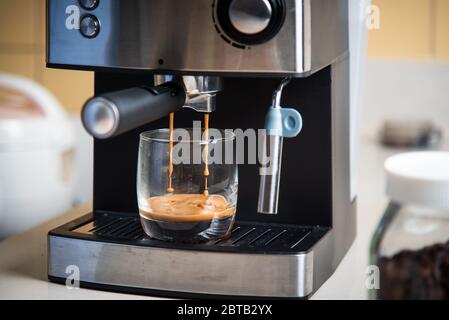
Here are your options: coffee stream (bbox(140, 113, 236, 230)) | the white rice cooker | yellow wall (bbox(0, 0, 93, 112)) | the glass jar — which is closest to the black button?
coffee stream (bbox(140, 113, 236, 230))

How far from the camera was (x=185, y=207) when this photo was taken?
2.22 ft

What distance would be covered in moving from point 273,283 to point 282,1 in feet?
0.71

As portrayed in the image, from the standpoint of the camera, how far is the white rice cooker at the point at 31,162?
113cm

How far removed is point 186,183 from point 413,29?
902 millimetres

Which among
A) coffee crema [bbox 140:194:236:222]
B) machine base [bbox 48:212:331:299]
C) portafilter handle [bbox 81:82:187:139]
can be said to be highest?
portafilter handle [bbox 81:82:187:139]

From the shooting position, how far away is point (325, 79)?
716 mm

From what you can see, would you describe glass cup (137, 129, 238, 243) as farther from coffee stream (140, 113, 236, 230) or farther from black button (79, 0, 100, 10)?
black button (79, 0, 100, 10)

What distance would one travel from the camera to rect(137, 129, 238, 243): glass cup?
2.19 feet

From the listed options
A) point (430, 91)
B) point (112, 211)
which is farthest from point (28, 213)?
point (430, 91)

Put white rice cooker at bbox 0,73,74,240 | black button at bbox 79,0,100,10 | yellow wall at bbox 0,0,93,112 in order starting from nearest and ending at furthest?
1. black button at bbox 79,0,100,10
2. white rice cooker at bbox 0,73,74,240
3. yellow wall at bbox 0,0,93,112

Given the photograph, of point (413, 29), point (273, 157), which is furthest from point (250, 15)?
point (413, 29)

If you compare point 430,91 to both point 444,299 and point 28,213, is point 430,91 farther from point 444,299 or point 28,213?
point 444,299

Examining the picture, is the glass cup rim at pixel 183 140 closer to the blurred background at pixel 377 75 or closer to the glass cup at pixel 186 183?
the glass cup at pixel 186 183

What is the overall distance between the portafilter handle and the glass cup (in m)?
0.06
